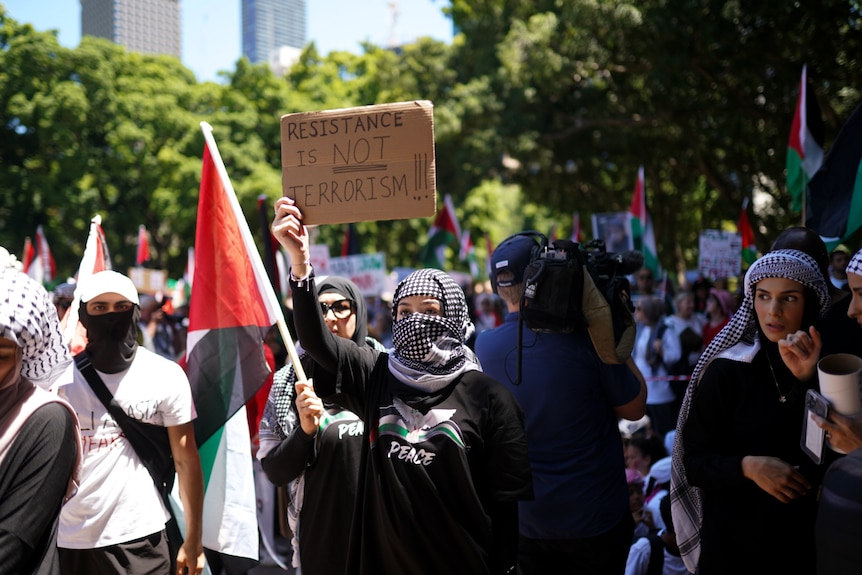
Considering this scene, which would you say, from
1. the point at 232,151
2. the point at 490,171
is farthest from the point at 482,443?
the point at 232,151

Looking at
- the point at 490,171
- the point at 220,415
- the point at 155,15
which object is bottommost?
the point at 220,415

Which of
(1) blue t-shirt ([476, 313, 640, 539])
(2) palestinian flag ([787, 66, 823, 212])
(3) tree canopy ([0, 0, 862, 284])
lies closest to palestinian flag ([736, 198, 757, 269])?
(3) tree canopy ([0, 0, 862, 284])

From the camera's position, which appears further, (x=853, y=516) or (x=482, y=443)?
(x=482, y=443)

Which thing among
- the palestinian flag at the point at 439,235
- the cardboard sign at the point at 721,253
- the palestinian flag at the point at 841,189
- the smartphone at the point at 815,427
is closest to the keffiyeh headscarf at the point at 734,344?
Result: the smartphone at the point at 815,427

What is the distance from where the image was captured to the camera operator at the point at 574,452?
3.78m

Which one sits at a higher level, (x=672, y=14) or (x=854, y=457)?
(x=672, y=14)

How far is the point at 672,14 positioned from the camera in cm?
1502

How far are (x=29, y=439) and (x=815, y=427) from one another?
2.19 m

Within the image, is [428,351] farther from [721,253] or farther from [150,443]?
[721,253]

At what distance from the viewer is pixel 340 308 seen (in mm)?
4301

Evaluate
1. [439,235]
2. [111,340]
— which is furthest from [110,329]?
[439,235]

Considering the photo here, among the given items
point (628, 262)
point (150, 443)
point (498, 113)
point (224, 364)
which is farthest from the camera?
point (498, 113)

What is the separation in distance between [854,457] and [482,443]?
1.28m

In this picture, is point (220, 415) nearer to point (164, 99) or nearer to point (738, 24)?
point (738, 24)
